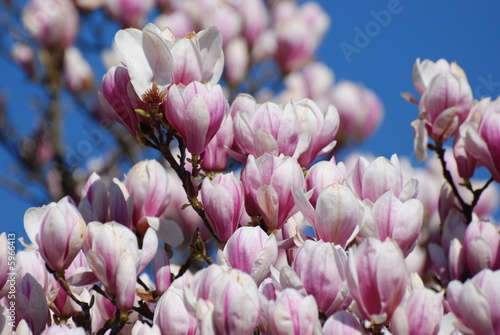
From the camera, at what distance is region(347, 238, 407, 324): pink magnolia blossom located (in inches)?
38.6

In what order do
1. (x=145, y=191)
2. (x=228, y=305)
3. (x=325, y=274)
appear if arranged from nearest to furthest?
(x=228, y=305) → (x=325, y=274) → (x=145, y=191)

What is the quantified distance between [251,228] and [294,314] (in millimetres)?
245

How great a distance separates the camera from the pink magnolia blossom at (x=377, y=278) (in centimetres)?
98

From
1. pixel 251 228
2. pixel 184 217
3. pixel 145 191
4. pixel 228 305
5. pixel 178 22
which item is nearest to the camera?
pixel 228 305

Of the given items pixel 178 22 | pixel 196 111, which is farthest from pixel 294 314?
pixel 178 22

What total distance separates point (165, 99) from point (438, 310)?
24.6 inches

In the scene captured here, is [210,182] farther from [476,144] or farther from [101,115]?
[101,115]

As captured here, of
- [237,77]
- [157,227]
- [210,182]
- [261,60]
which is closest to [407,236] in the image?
[210,182]

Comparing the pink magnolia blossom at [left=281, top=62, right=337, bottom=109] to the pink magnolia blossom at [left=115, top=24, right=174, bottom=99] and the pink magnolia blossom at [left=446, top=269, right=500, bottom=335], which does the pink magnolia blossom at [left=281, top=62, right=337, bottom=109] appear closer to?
the pink magnolia blossom at [left=115, top=24, right=174, bottom=99]

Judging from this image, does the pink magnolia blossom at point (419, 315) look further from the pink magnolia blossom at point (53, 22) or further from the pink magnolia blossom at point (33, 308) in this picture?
the pink magnolia blossom at point (53, 22)

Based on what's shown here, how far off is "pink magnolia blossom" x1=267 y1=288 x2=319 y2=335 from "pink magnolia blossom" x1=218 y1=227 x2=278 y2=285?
0.17m

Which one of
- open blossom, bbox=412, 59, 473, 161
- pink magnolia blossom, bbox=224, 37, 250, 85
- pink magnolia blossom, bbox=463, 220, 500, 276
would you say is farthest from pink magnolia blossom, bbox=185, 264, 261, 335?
pink magnolia blossom, bbox=224, 37, 250, 85

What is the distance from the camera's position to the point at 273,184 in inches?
52.2

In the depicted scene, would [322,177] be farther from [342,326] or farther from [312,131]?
[342,326]
